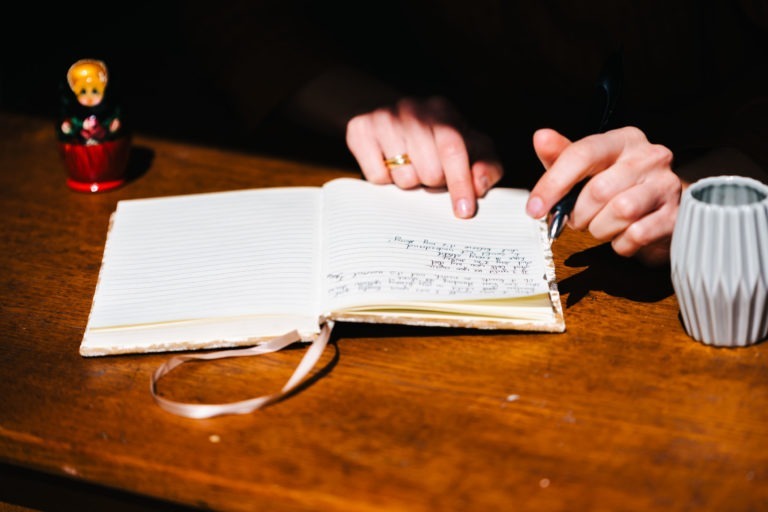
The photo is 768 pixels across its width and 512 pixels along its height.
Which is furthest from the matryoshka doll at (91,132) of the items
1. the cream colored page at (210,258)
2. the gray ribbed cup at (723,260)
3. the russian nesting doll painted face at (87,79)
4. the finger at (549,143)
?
the gray ribbed cup at (723,260)

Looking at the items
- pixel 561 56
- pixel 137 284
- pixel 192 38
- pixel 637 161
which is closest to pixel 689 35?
pixel 561 56

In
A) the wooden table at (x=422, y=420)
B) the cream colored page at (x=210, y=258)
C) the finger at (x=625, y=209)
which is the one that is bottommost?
the wooden table at (x=422, y=420)

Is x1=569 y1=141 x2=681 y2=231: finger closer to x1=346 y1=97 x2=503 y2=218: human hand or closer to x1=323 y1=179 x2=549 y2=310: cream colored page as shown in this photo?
x1=323 y1=179 x2=549 y2=310: cream colored page

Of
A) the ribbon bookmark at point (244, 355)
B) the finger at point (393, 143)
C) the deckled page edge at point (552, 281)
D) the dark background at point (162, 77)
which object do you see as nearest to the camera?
the ribbon bookmark at point (244, 355)

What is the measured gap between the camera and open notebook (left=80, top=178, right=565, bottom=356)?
1.04m

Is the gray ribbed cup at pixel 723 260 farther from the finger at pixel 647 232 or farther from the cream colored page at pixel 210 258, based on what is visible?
the cream colored page at pixel 210 258

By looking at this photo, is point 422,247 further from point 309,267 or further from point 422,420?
point 422,420

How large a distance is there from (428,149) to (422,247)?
10.5 inches

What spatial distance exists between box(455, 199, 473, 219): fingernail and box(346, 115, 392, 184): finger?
16 centimetres

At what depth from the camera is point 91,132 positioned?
4.62 ft

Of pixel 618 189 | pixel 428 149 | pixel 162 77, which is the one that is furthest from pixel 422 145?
pixel 162 77

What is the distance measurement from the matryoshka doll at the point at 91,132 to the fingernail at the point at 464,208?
621mm

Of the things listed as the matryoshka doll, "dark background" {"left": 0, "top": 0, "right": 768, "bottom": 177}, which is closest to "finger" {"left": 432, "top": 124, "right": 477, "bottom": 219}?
"dark background" {"left": 0, "top": 0, "right": 768, "bottom": 177}

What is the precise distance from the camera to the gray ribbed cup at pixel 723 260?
907mm
